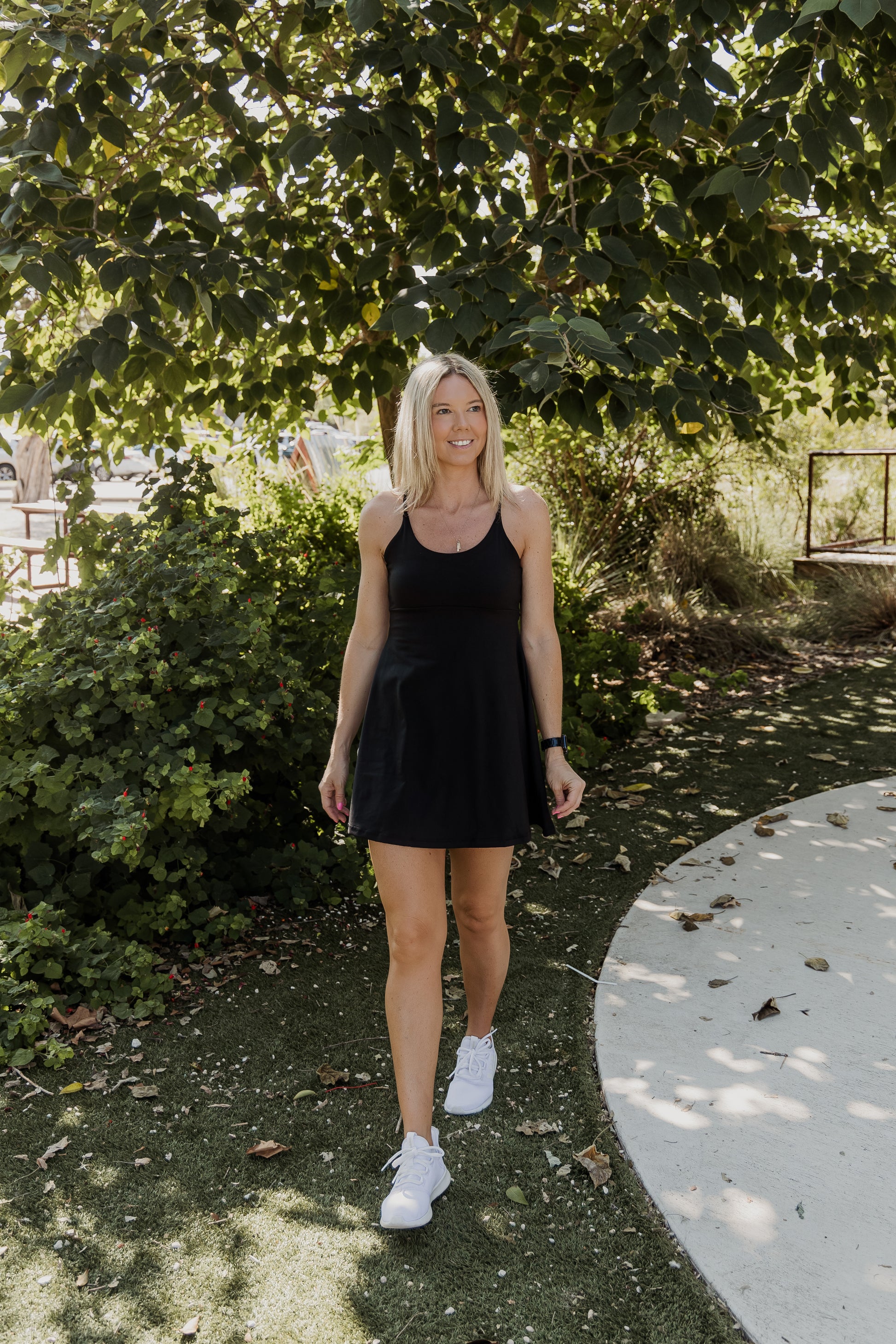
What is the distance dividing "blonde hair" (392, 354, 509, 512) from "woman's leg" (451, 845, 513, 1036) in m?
0.87

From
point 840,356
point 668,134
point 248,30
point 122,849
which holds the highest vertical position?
point 248,30

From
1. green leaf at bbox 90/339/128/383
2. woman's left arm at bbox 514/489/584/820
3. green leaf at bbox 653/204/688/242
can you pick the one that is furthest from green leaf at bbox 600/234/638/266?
green leaf at bbox 90/339/128/383

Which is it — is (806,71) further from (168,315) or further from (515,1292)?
(515,1292)

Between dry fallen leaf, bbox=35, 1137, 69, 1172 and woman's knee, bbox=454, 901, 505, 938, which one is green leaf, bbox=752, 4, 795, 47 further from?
dry fallen leaf, bbox=35, 1137, 69, 1172

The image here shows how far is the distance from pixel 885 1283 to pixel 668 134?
9.95 feet

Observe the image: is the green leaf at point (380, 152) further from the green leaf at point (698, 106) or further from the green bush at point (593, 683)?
the green bush at point (593, 683)

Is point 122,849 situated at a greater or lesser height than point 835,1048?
greater

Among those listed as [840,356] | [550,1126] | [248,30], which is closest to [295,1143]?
[550,1126]

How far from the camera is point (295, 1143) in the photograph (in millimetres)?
2764

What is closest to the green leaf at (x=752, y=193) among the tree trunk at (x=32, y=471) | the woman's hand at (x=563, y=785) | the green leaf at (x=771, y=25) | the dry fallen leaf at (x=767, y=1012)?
the green leaf at (x=771, y=25)

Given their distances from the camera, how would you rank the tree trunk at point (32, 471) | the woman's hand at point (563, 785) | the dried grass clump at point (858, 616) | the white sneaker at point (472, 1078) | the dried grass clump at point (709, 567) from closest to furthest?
the woman's hand at point (563, 785) → the white sneaker at point (472, 1078) → the dried grass clump at point (858, 616) → the dried grass clump at point (709, 567) → the tree trunk at point (32, 471)

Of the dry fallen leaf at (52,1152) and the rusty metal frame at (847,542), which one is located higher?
the rusty metal frame at (847,542)

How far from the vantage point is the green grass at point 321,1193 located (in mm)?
2188

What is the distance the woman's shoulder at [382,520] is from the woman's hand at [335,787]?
551 millimetres
